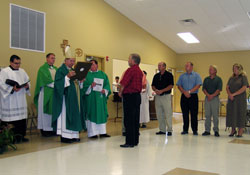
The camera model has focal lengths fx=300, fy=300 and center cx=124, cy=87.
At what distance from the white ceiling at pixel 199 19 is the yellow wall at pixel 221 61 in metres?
0.43

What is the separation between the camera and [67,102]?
5.00 meters

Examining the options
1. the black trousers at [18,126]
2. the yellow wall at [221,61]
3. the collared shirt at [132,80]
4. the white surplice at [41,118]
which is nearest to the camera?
the collared shirt at [132,80]

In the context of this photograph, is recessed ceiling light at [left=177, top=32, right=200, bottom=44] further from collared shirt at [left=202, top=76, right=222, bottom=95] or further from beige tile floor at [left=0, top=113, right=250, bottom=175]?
beige tile floor at [left=0, top=113, right=250, bottom=175]

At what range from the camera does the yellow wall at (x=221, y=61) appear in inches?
472

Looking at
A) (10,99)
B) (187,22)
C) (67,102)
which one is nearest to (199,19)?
(187,22)

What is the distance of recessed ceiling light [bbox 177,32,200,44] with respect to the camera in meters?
10.8

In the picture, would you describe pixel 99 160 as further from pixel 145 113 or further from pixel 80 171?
pixel 145 113

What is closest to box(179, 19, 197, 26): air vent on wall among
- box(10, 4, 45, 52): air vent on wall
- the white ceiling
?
the white ceiling

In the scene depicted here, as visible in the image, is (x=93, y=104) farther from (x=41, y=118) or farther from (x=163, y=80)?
(x=163, y=80)

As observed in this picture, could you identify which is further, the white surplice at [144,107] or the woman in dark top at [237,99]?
the white surplice at [144,107]

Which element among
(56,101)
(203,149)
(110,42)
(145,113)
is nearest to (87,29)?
(110,42)

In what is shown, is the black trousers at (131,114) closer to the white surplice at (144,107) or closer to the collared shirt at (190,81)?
the collared shirt at (190,81)

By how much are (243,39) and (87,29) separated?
577 cm

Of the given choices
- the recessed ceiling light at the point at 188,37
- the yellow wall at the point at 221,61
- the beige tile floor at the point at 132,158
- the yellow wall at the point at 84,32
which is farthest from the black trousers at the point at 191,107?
the yellow wall at the point at 221,61
